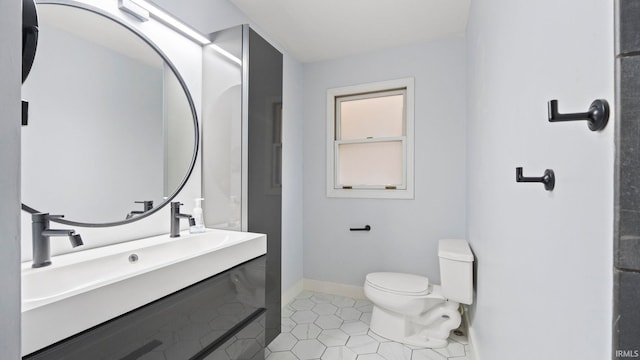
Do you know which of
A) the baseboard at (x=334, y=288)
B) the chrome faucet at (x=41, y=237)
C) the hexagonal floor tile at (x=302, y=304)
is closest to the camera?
the chrome faucet at (x=41, y=237)

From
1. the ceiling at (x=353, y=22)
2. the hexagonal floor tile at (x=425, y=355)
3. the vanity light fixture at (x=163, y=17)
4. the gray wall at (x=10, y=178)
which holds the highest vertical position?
the ceiling at (x=353, y=22)

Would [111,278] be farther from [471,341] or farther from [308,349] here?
[471,341]

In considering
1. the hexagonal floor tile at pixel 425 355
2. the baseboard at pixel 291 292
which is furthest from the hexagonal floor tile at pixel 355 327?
the baseboard at pixel 291 292

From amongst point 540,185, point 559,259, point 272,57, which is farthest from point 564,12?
point 272,57

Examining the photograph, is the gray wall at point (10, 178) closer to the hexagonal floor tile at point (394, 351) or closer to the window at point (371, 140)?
the hexagonal floor tile at point (394, 351)

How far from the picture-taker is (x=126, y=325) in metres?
0.81

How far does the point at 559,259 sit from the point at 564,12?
56 centimetres

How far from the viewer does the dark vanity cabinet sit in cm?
75

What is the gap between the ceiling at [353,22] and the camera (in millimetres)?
1890

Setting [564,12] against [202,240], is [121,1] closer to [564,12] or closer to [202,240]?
[202,240]

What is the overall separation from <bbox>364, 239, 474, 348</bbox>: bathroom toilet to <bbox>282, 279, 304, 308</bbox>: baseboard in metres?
0.85

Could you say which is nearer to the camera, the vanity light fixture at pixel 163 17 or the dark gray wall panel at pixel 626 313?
the dark gray wall panel at pixel 626 313

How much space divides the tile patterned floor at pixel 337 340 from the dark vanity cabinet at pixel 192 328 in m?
0.47

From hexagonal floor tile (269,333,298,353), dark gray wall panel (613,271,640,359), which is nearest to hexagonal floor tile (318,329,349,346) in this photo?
hexagonal floor tile (269,333,298,353)
